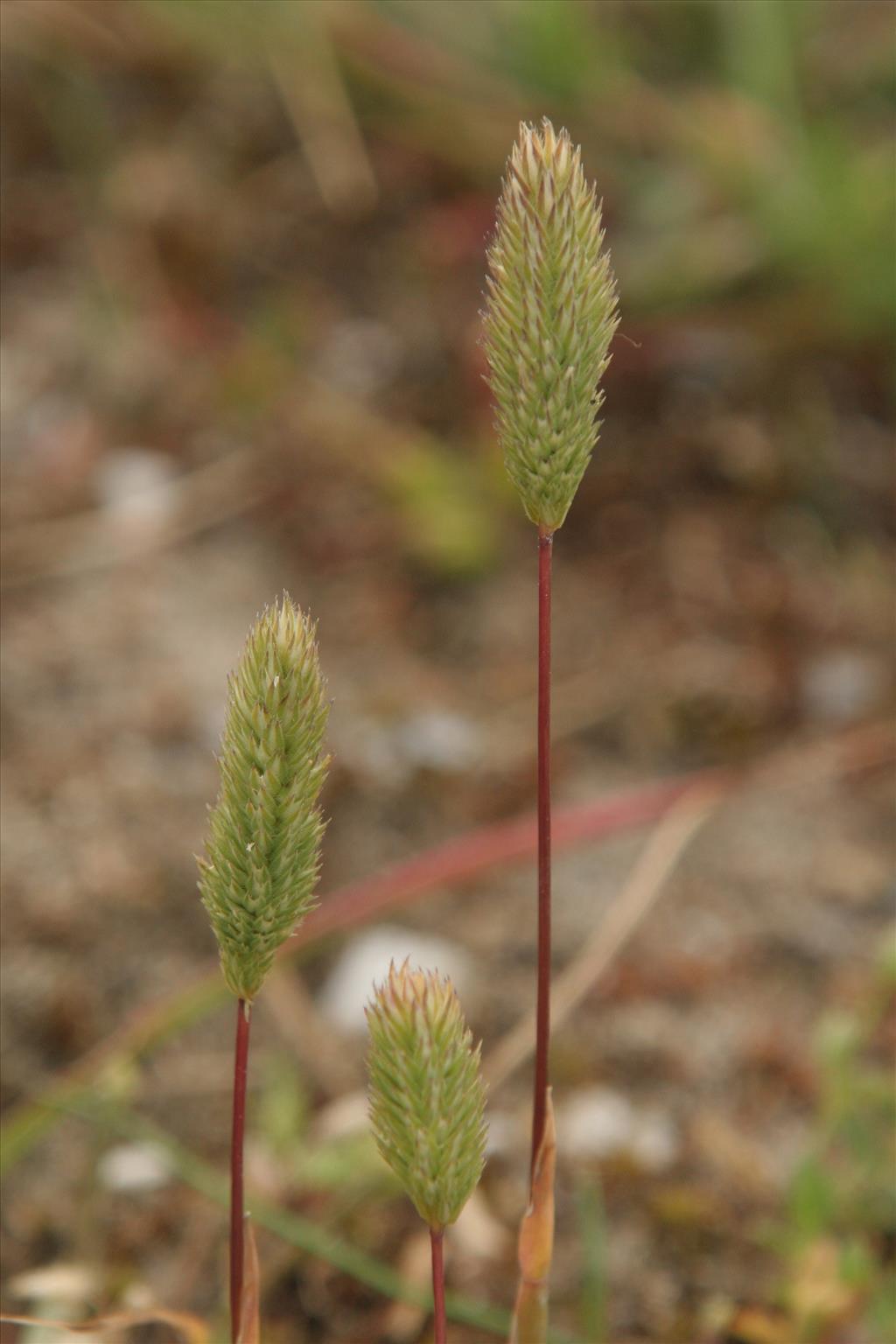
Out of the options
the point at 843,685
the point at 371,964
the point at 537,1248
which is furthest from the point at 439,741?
the point at 537,1248

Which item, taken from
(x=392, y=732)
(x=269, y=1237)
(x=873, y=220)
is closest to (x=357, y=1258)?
Answer: (x=269, y=1237)

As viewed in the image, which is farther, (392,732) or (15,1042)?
(392,732)

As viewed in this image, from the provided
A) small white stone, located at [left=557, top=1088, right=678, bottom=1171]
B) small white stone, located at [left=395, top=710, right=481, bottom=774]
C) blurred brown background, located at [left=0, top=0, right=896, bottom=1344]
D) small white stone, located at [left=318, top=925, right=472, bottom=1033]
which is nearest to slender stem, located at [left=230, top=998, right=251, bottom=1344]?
blurred brown background, located at [left=0, top=0, right=896, bottom=1344]

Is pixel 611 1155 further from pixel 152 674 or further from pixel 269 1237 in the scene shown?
pixel 152 674

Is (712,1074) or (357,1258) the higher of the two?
(712,1074)

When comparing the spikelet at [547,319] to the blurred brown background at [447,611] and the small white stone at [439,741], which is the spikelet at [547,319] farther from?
the small white stone at [439,741]

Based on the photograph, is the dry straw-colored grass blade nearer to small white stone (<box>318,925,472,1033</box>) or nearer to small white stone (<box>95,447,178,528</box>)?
small white stone (<box>318,925,472,1033</box>)
